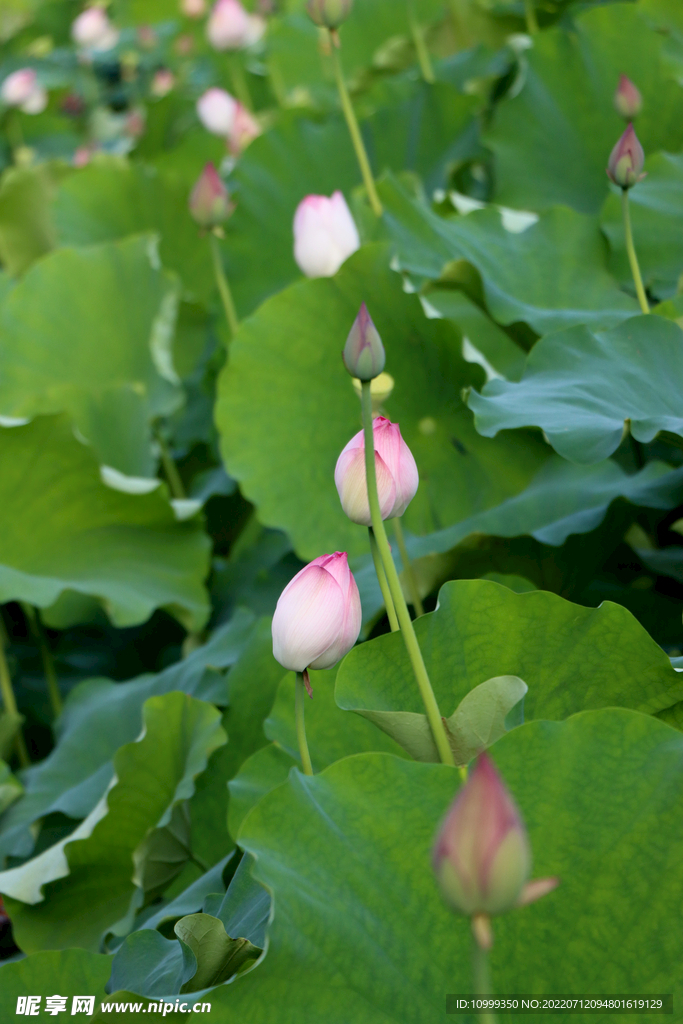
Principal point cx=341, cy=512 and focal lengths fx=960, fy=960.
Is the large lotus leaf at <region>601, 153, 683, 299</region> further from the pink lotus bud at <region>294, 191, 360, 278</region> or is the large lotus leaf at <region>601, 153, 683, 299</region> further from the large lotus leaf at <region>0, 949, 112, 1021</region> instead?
the large lotus leaf at <region>0, 949, 112, 1021</region>

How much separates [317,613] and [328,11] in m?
0.72

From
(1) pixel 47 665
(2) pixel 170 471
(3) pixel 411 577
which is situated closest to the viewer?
(3) pixel 411 577

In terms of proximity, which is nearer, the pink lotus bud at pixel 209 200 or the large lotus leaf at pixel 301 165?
the pink lotus bud at pixel 209 200

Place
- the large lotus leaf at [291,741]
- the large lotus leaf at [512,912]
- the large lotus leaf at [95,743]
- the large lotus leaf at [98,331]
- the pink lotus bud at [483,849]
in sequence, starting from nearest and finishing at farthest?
1. the pink lotus bud at [483,849]
2. the large lotus leaf at [512,912]
3. the large lotus leaf at [291,741]
4. the large lotus leaf at [95,743]
5. the large lotus leaf at [98,331]

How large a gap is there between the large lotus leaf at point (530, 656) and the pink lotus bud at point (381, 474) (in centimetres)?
9

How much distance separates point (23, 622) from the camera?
148 centimetres

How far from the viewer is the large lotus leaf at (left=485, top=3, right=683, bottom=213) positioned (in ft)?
3.83

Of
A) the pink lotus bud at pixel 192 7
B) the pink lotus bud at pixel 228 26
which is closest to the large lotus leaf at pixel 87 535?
the pink lotus bud at pixel 228 26

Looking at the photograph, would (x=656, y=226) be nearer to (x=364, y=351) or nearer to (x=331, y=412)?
(x=331, y=412)

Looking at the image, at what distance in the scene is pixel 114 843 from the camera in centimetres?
85

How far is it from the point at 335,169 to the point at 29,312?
1.65ft

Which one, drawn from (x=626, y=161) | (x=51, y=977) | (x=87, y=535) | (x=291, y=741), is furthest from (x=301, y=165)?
(x=51, y=977)

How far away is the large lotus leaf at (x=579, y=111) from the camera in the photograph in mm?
1166

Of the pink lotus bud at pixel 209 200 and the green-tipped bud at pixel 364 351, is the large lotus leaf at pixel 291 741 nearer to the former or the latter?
the green-tipped bud at pixel 364 351
